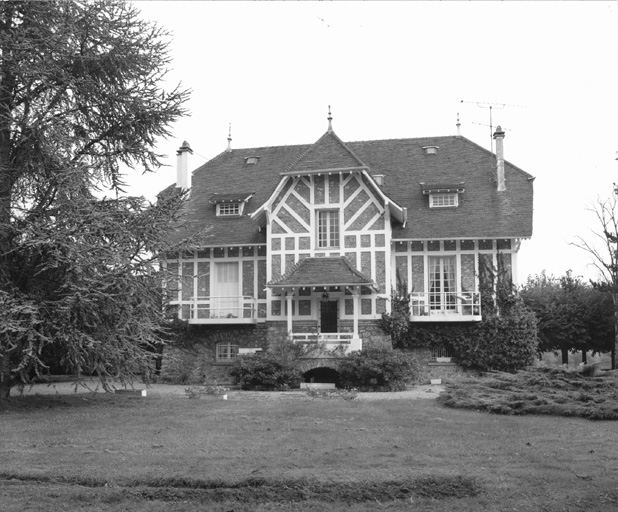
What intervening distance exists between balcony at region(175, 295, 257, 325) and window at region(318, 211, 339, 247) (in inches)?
148

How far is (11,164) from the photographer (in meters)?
18.6

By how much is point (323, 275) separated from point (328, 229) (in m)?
2.25

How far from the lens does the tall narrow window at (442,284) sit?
27875 millimetres

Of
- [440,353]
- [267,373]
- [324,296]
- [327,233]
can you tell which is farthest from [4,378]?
[440,353]

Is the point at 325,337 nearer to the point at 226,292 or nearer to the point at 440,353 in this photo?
the point at 440,353

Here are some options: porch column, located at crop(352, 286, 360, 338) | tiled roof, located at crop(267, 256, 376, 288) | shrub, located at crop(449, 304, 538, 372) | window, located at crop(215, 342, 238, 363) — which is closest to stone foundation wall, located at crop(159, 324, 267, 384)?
window, located at crop(215, 342, 238, 363)

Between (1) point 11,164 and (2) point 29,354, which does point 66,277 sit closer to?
(2) point 29,354

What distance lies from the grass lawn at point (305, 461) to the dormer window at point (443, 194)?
13.9 m

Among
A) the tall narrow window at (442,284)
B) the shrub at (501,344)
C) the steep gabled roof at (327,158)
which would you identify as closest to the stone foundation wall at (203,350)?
the steep gabled roof at (327,158)

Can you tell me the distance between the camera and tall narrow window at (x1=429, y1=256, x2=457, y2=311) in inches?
1097

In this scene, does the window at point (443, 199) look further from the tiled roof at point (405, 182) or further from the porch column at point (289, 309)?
the porch column at point (289, 309)

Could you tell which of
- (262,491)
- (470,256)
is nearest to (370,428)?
(262,491)

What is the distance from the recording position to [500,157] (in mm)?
29750

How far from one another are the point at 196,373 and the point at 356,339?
23.1 feet
